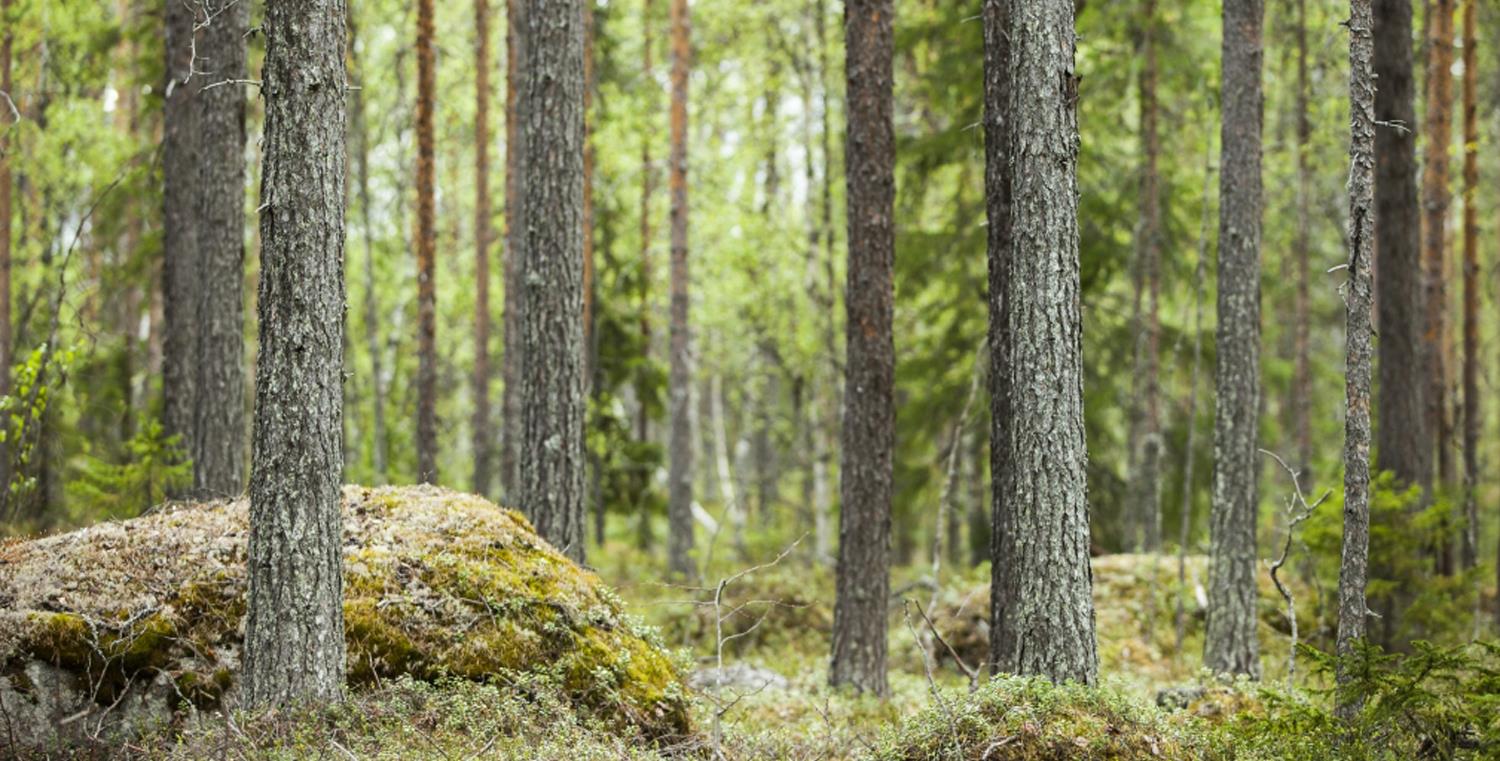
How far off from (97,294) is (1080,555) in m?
24.1

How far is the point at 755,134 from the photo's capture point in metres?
27.5

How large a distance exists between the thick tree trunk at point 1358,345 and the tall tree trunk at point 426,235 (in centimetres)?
1196

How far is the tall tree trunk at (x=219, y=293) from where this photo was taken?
39.1ft

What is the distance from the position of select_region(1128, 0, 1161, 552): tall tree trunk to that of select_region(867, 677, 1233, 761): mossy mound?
9232mm

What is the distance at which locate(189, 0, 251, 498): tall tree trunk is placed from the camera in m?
11.9

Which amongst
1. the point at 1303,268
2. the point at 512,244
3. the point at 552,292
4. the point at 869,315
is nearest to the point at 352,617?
the point at 552,292

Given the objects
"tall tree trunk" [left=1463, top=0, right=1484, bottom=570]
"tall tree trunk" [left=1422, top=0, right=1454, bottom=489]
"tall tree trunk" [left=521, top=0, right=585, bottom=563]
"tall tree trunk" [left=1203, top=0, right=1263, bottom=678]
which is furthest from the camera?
"tall tree trunk" [left=1463, top=0, right=1484, bottom=570]

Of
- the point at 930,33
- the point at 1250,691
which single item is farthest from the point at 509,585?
the point at 930,33

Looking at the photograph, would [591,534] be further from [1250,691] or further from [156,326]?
[1250,691]

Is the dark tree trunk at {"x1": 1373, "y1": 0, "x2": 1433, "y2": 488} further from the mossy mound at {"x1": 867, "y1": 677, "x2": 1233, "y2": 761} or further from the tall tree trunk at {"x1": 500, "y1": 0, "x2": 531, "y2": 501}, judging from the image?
the tall tree trunk at {"x1": 500, "y1": 0, "x2": 531, "y2": 501}

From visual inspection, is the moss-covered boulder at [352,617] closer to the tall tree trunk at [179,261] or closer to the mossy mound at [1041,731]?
the mossy mound at [1041,731]

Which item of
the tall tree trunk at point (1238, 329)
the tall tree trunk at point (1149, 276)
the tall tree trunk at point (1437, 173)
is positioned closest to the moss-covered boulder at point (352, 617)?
the tall tree trunk at point (1238, 329)

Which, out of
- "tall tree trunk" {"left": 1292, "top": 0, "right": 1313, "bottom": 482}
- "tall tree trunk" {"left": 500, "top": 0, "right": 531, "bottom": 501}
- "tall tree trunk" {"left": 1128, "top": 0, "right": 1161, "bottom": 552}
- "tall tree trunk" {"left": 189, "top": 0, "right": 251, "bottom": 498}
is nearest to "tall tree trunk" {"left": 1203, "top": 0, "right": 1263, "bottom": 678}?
"tall tree trunk" {"left": 1128, "top": 0, "right": 1161, "bottom": 552}

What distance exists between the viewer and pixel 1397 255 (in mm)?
13109
